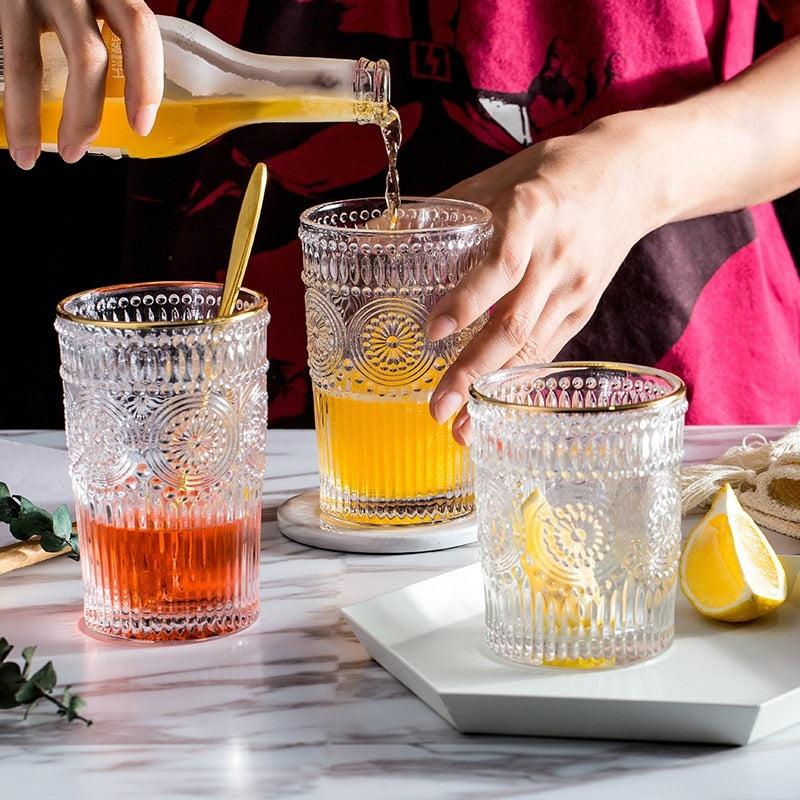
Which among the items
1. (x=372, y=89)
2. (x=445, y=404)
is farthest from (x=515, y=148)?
(x=445, y=404)

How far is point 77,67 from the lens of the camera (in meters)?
1.03

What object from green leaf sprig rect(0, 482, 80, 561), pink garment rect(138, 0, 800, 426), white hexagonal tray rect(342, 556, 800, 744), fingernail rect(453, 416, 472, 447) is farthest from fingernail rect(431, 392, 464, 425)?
pink garment rect(138, 0, 800, 426)

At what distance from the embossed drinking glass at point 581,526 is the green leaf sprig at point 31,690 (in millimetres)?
253

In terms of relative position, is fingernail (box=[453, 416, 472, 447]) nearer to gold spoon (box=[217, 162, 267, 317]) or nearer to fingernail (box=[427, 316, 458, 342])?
fingernail (box=[427, 316, 458, 342])

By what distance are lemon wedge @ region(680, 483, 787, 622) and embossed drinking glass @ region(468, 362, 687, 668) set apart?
1.8 inches

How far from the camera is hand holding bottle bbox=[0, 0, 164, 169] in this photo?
39.9 inches

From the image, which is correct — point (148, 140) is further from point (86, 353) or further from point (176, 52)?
point (86, 353)

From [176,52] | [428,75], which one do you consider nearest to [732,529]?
[176,52]

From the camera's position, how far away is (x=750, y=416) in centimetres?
178

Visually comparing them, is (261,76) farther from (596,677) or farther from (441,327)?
(596,677)

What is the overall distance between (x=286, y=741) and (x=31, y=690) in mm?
149

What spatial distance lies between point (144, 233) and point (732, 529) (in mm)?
1136

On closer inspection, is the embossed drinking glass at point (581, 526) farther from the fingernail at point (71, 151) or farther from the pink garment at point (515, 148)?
the pink garment at point (515, 148)

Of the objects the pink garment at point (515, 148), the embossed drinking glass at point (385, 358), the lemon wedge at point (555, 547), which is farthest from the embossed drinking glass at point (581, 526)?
the pink garment at point (515, 148)
